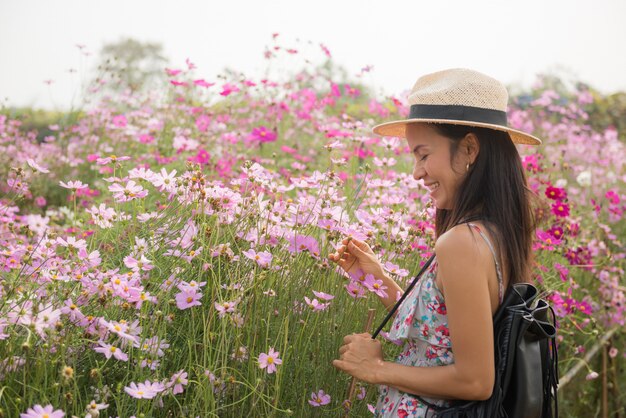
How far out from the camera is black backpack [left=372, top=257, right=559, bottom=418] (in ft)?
4.98

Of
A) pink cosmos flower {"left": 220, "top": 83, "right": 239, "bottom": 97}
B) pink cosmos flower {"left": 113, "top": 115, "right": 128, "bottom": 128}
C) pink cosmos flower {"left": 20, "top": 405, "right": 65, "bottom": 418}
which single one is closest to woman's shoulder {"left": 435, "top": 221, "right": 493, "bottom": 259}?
pink cosmos flower {"left": 20, "top": 405, "right": 65, "bottom": 418}

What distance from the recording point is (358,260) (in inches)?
76.3

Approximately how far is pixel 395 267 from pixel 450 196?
43 cm

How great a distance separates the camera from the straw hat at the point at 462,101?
167 centimetres

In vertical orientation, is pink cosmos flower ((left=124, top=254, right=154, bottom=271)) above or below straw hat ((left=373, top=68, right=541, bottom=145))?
below

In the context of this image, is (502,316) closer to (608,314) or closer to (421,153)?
(421,153)

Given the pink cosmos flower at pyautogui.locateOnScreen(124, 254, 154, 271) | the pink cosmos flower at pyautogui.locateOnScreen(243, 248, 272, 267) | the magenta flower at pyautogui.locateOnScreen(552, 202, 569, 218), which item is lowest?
the magenta flower at pyautogui.locateOnScreen(552, 202, 569, 218)

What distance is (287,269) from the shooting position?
1.91 meters

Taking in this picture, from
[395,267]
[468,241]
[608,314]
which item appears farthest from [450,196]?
[608,314]

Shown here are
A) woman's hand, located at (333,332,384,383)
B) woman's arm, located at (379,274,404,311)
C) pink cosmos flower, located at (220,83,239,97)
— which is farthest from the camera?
pink cosmos flower, located at (220,83,239,97)

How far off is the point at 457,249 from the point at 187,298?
Answer: 634 millimetres

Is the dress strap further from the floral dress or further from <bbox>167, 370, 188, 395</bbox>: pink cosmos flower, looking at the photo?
<bbox>167, 370, 188, 395</bbox>: pink cosmos flower

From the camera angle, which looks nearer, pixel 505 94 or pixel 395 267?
pixel 505 94

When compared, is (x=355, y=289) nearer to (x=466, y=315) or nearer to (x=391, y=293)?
(x=391, y=293)
